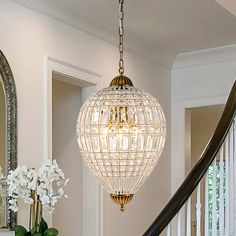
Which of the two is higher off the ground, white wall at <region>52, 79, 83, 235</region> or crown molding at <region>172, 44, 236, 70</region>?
crown molding at <region>172, 44, 236, 70</region>

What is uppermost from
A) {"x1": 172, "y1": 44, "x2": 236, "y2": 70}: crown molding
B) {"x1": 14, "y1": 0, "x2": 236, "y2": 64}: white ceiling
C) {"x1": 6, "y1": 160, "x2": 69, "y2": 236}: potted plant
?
{"x1": 14, "y1": 0, "x2": 236, "y2": 64}: white ceiling

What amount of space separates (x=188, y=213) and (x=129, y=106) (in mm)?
805

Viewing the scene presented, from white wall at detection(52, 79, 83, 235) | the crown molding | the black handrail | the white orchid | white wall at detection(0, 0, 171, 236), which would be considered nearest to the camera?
the black handrail

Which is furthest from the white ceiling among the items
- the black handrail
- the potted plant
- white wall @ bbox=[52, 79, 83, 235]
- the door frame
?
the black handrail

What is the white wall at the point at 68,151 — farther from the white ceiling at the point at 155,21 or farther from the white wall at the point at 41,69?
the white ceiling at the point at 155,21

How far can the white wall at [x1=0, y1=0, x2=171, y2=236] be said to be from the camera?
11.2ft

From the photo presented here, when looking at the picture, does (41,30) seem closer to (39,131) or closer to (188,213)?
(39,131)

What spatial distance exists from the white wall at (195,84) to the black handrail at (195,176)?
7.78ft

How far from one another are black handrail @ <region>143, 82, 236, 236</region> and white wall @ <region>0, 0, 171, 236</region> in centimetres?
134

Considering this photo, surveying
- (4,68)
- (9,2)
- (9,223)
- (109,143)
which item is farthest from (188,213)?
(9,2)

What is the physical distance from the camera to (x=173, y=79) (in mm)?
5414

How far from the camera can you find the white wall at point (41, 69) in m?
3.41

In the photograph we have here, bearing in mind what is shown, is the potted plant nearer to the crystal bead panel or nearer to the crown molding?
the crystal bead panel

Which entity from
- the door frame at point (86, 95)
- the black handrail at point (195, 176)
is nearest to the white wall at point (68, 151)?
the door frame at point (86, 95)
